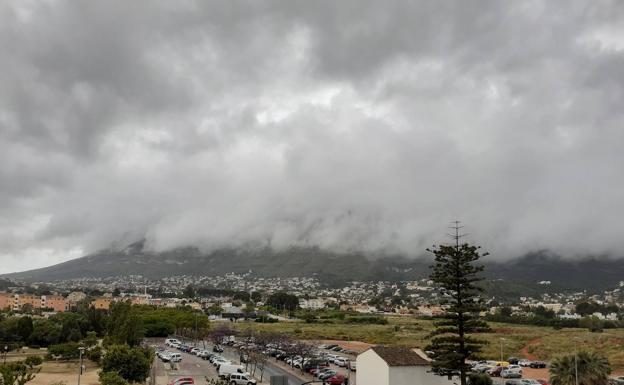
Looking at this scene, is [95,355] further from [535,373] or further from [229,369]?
[535,373]

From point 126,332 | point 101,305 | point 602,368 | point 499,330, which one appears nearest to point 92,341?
point 126,332

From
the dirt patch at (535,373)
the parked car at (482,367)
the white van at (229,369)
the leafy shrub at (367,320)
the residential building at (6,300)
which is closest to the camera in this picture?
the white van at (229,369)

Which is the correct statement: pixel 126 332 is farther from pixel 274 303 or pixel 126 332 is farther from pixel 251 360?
pixel 274 303

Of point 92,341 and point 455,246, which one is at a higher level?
point 455,246

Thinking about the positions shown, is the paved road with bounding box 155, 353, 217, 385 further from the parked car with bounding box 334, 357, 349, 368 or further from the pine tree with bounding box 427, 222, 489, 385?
the pine tree with bounding box 427, 222, 489, 385

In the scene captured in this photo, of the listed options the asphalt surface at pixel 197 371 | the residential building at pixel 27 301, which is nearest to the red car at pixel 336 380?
the asphalt surface at pixel 197 371

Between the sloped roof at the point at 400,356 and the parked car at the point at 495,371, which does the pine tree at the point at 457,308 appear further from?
the parked car at the point at 495,371
